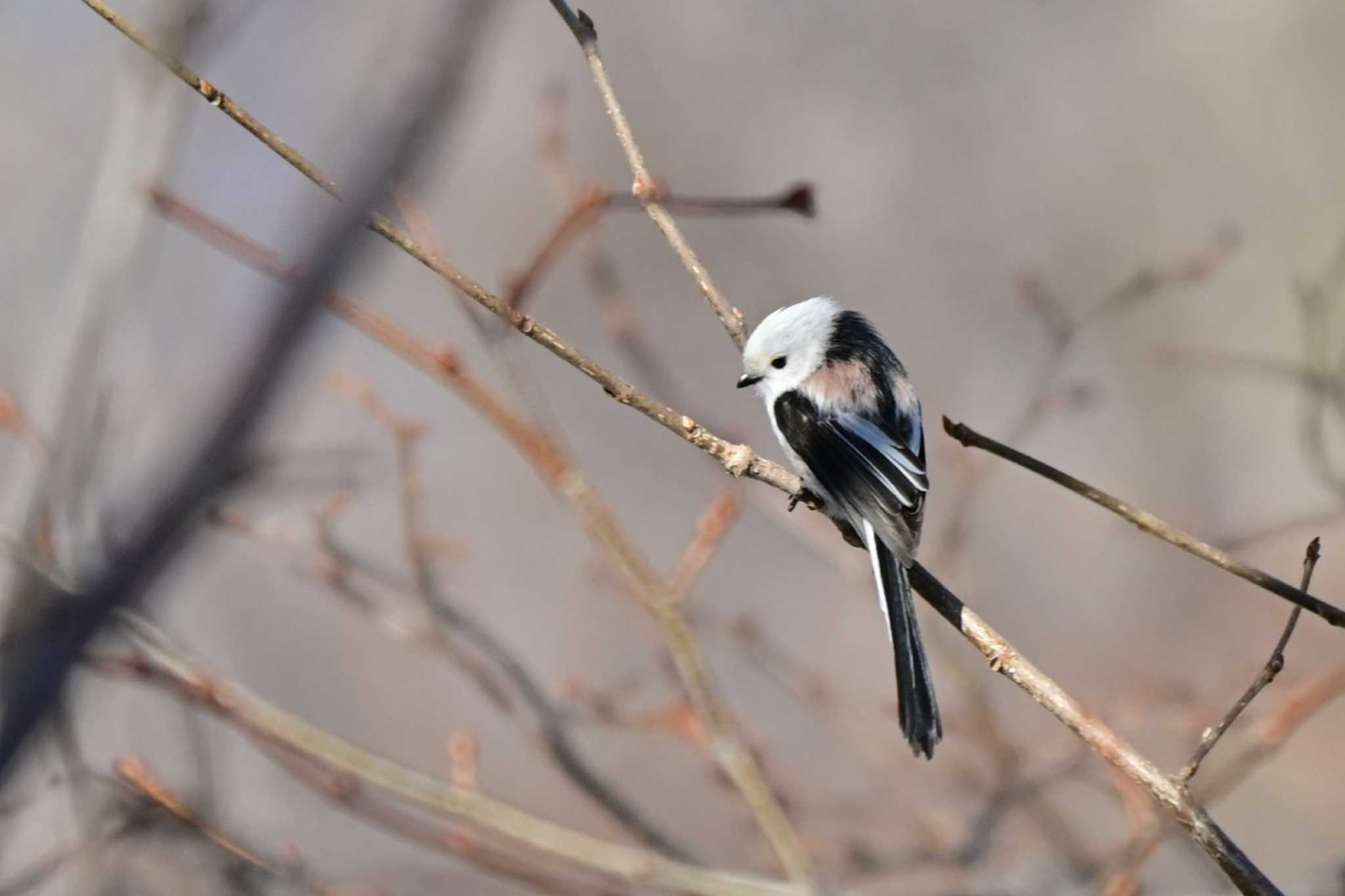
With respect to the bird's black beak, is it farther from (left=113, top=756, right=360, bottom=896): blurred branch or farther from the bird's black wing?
(left=113, top=756, right=360, bottom=896): blurred branch

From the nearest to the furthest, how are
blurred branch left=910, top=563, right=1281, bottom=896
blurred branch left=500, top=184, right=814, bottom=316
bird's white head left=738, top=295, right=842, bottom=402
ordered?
blurred branch left=910, top=563, right=1281, bottom=896, blurred branch left=500, top=184, right=814, bottom=316, bird's white head left=738, top=295, right=842, bottom=402

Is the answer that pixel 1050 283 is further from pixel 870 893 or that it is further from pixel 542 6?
pixel 870 893

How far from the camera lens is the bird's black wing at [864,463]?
1.25 metres

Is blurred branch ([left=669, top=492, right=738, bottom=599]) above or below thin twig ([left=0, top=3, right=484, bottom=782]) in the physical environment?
above

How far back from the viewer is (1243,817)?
2.82 metres

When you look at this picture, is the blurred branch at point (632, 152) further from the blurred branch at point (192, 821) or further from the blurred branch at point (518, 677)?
the blurred branch at point (192, 821)

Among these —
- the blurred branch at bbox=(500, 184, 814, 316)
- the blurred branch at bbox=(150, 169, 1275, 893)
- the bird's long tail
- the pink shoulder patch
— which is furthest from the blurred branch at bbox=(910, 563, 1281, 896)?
the pink shoulder patch

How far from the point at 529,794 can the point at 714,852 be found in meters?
0.35

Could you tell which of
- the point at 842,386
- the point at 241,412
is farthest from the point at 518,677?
the point at 241,412

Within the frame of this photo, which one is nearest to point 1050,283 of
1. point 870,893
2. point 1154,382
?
point 1154,382

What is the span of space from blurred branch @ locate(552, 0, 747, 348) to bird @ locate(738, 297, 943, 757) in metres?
0.22

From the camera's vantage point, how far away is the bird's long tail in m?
1.06

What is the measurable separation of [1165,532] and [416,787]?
63cm

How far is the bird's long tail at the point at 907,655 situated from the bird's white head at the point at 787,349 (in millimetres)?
253
